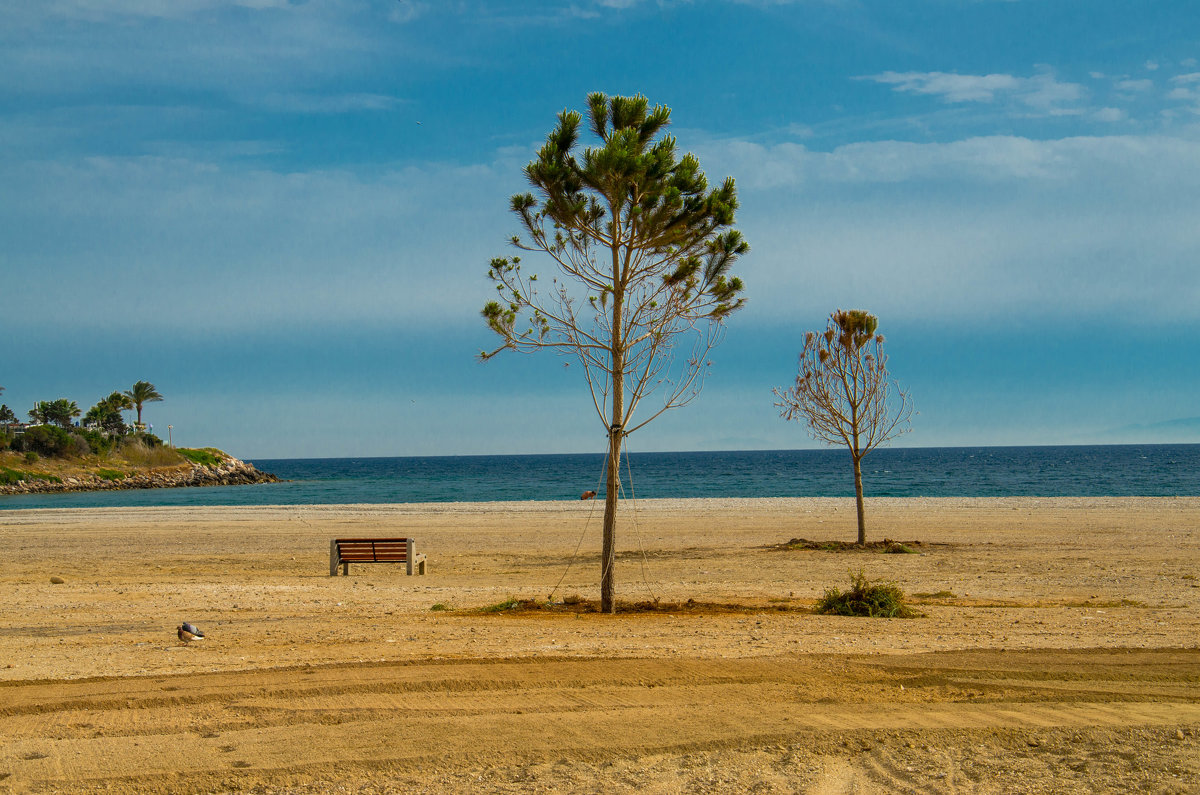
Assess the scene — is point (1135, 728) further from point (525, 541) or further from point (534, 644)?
point (525, 541)

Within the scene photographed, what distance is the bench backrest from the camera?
57.7 ft

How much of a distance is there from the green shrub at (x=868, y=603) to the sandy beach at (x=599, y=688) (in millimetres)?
336

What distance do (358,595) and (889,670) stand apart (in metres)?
8.85

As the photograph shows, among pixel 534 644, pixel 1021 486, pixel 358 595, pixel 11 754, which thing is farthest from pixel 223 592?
pixel 1021 486

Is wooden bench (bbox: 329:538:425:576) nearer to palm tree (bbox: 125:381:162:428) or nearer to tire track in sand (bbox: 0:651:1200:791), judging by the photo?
tire track in sand (bbox: 0:651:1200:791)

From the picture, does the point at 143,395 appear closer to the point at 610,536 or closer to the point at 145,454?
the point at 145,454

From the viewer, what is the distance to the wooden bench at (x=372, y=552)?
17516 mm

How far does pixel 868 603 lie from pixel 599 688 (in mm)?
5496

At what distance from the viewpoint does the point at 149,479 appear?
90.4m

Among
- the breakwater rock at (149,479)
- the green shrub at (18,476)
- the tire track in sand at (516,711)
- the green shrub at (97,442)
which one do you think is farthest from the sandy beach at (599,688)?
the green shrub at (97,442)

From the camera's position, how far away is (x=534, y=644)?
878 centimetres

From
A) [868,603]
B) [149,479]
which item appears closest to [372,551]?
[868,603]

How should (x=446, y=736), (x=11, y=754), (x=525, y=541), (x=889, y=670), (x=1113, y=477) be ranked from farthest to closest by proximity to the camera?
(x=1113, y=477)
(x=525, y=541)
(x=889, y=670)
(x=446, y=736)
(x=11, y=754)

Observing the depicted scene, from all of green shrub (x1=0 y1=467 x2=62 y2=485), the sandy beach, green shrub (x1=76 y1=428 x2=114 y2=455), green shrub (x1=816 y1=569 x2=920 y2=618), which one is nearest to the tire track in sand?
the sandy beach
